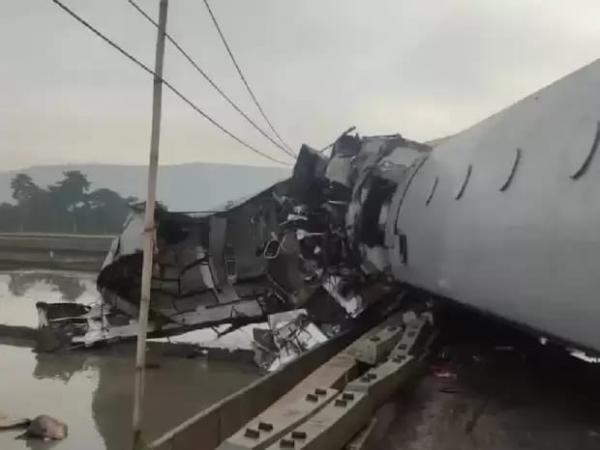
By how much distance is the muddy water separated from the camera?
22.3 feet

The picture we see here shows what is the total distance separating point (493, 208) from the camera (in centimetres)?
288

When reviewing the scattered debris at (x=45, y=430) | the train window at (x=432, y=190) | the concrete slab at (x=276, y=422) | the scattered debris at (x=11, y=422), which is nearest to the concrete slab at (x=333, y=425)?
the concrete slab at (x=276, y=422)

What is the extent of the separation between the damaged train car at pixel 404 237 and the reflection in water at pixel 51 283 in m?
6.12

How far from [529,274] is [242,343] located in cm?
858

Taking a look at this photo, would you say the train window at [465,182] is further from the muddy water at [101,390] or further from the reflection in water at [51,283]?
the reflection in water at [51,283]

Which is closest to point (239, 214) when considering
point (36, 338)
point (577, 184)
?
point (36, 338)

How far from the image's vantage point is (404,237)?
4.82 metres

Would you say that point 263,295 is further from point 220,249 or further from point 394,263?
point 394,263

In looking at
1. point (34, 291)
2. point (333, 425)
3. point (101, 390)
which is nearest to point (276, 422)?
point (333, 425)

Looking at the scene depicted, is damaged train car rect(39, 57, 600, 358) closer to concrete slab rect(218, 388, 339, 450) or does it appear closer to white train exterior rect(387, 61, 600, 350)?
white train exterior rect(387, 61, 600, 350)

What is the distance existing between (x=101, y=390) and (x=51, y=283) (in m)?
10.8

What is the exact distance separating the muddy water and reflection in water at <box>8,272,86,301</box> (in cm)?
560

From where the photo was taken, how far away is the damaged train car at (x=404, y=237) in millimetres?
2268

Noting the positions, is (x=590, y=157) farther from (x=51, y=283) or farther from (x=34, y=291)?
(x=51, y=283)
